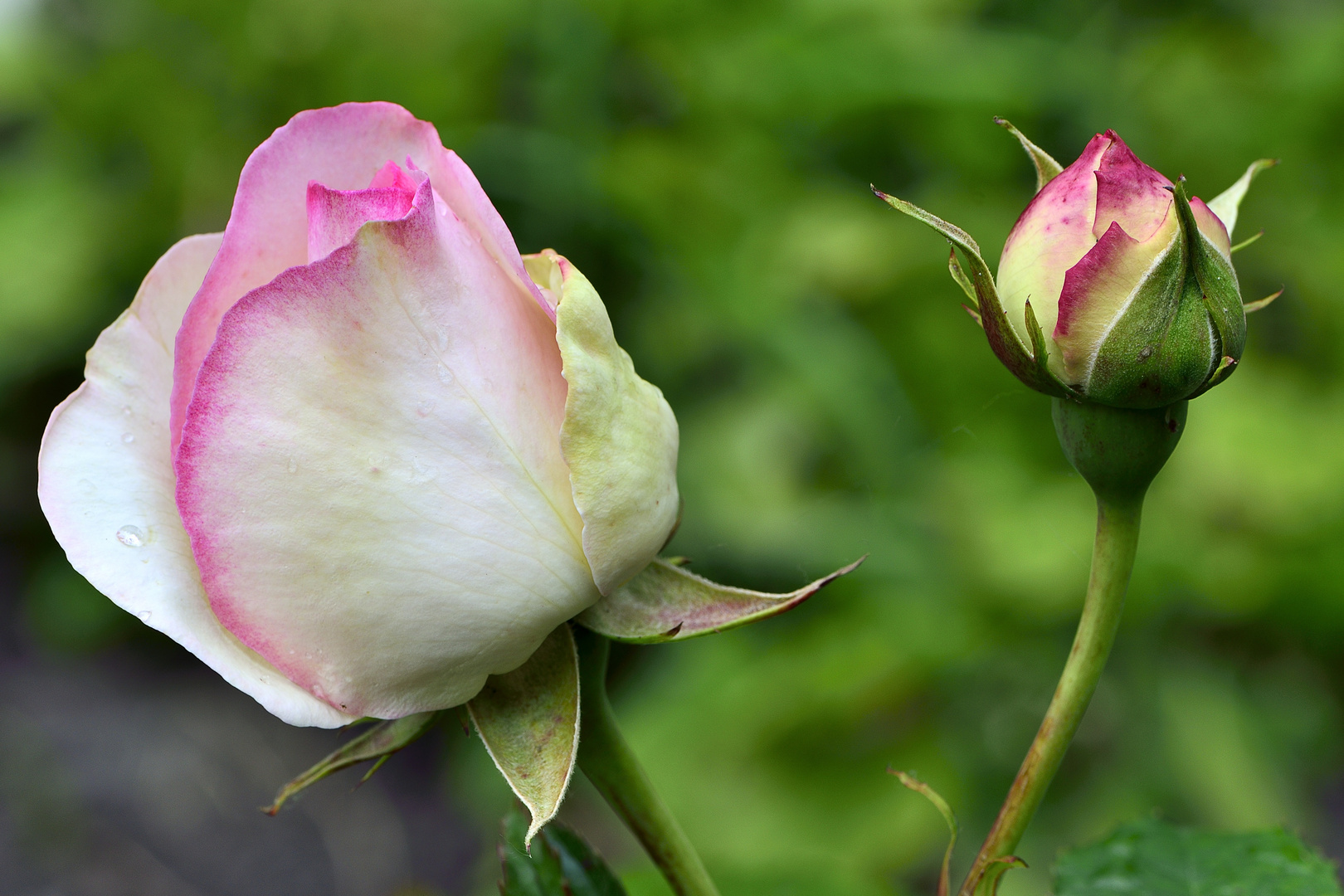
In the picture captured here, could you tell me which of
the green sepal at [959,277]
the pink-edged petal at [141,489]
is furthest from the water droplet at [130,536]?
the green sepal at [959,277]

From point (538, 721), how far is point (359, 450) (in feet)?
0.31

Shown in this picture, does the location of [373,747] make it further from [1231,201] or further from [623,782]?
[1231,201]

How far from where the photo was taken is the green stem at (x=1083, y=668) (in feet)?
1.02

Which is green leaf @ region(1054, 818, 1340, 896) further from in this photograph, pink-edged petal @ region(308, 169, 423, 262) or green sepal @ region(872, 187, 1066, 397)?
pink-edged petal @ region(308, 169, 423, 262)

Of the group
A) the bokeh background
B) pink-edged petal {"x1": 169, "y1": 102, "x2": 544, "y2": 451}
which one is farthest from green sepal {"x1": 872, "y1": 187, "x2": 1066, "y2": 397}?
the bokeh background

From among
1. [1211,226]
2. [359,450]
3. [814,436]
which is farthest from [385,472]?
[814,436]

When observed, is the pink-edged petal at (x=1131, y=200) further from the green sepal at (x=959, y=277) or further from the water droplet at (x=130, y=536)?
the water droplet at (x=130, y=536)

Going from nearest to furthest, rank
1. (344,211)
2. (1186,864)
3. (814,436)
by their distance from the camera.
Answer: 1. (344,211)
2. (1186,864)
3. (814,436)

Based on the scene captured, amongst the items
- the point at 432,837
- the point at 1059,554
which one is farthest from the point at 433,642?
the point at 432,837

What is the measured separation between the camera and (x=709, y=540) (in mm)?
1356

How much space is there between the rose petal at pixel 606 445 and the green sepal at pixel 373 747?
66 millimetres

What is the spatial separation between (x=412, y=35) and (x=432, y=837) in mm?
1218

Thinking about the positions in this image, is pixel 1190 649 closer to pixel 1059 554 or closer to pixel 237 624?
pixel 1059 554

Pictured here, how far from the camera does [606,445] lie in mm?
292
